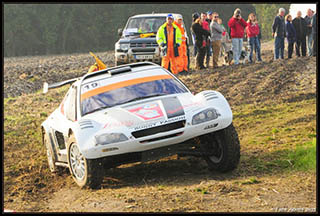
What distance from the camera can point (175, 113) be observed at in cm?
795

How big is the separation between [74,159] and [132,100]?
4.05 ft

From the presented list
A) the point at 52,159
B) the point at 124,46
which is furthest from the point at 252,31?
the point at 52,159

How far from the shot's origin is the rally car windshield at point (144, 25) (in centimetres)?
2011

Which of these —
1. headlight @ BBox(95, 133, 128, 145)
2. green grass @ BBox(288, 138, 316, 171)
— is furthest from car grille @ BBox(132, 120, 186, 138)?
green grass @ BBox(288, 138, 316, 171)

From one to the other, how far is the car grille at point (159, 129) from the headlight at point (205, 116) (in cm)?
17

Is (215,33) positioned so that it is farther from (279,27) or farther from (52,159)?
(52,159)

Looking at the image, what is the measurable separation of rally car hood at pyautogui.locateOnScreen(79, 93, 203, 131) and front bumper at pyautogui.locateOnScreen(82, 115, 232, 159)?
0.19 m

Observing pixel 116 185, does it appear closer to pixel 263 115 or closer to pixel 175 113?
pixel 175 113

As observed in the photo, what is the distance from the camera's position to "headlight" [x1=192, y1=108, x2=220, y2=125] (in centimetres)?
794

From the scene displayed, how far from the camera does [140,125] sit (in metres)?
7.75

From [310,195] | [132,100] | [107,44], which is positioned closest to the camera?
[310,195]

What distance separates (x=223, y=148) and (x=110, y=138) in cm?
166

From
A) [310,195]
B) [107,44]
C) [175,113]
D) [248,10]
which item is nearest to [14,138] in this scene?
[175,113]

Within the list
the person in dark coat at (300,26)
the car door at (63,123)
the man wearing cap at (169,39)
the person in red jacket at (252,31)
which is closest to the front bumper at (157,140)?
the car door at (63,123)
